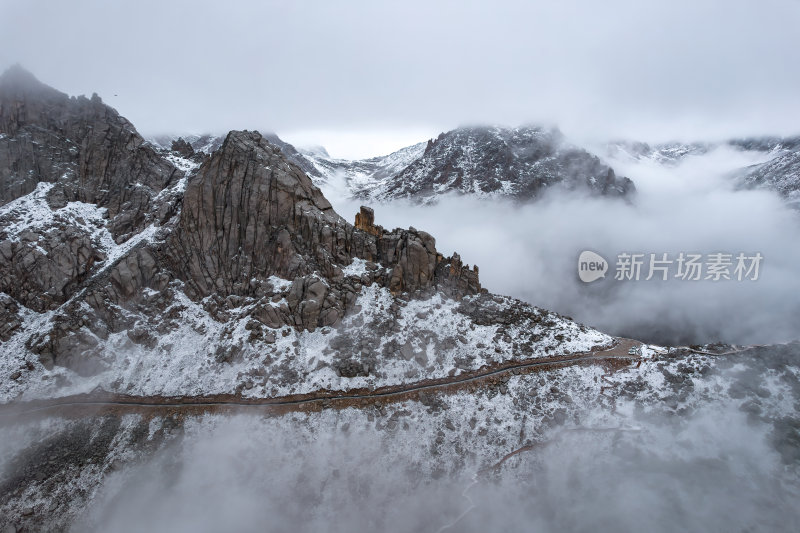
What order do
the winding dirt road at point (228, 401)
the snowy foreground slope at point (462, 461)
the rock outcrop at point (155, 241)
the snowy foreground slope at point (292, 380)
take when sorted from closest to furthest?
the snowy foreground slope at point (462, 461)
the snowy foreground slope at point (292, 380)
the winding dirt road at point (228, 401)
the rock outcrop at point (155, 241)

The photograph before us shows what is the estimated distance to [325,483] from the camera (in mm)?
32938

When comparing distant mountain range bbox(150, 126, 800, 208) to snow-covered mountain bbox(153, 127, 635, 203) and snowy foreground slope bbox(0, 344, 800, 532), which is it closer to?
snow-covered mountain bbox(153, 127, 635, 203)

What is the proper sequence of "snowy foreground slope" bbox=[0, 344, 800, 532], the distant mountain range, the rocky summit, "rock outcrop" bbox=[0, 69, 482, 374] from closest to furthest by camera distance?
1. "snowy foreground slope" bbox=[0, 344, 800, 532]
2. the rocky summit
3. "rock outcrop" bbox=[0, 69, 482, 374]
4. the distant mountain range

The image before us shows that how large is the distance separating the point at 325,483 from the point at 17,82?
64462mm

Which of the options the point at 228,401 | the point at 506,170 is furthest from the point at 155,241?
the point at 506,170

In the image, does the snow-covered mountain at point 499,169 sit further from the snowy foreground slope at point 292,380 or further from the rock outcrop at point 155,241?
the snowy foreground slope at point 292,380

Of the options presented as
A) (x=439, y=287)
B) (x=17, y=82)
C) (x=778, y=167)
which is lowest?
(x=439, y=287)

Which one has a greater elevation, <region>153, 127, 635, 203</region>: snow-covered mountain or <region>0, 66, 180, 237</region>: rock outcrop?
<region>153, 127, 635, 203</region>: snow-covered mountain

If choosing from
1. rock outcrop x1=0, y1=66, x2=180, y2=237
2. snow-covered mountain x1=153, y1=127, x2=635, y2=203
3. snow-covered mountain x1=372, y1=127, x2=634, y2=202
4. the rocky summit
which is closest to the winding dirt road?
the rocky summit

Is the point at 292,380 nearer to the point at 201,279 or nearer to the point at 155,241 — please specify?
the point at 201,279

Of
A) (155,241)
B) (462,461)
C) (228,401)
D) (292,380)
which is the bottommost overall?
(462,461)

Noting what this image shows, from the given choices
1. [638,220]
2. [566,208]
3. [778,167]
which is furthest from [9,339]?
[778,167]

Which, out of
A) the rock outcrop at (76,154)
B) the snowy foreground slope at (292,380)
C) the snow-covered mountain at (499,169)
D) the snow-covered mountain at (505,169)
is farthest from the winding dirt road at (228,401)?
the snow-covered mountain at (505,169)

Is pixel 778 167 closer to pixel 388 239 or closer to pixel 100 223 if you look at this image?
pixel 388 239
